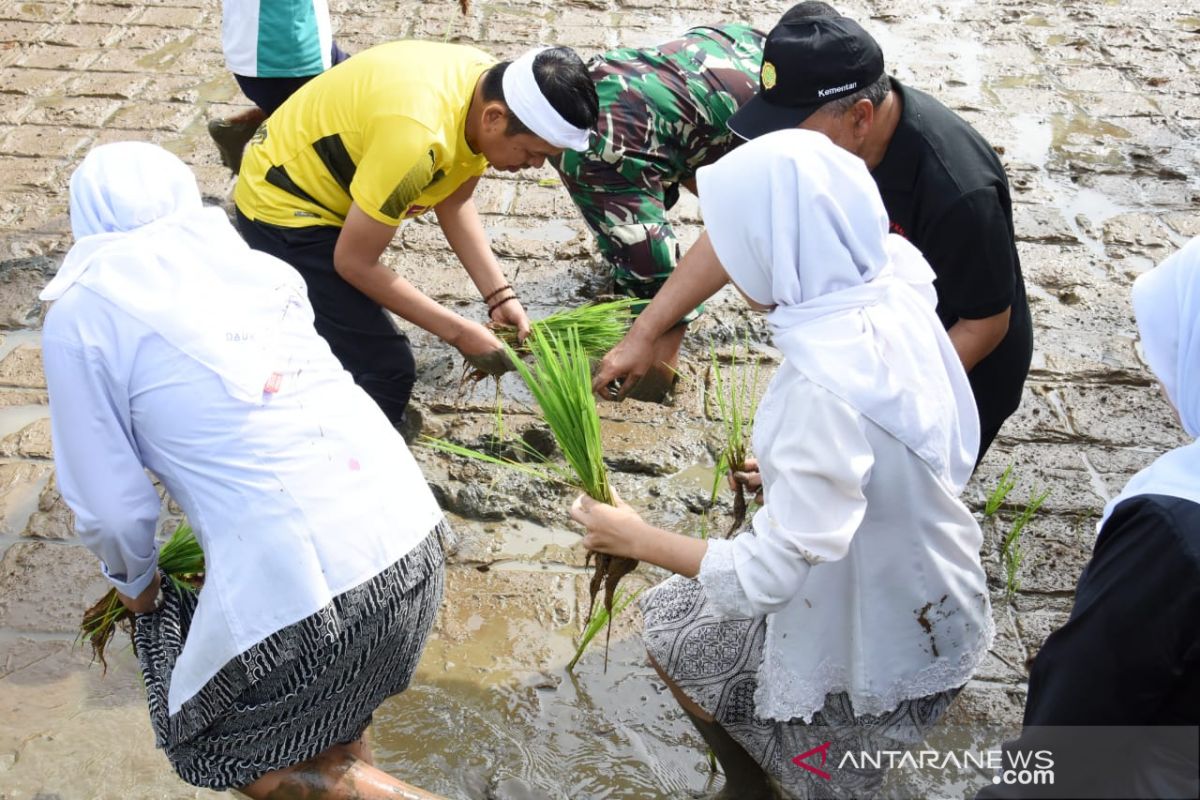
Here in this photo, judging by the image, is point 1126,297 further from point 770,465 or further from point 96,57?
point 96,57

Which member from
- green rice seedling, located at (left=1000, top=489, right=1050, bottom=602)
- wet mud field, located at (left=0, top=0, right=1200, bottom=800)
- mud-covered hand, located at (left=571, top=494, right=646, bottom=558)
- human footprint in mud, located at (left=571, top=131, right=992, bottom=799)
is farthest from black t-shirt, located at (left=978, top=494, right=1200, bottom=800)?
green rice seedling, located at (left=1000, top=489, right=1050, bottom=602)

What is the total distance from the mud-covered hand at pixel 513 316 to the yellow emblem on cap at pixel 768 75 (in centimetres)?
111

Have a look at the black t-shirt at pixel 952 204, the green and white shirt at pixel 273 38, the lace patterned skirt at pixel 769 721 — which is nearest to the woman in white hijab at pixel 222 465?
the lace patterned skirt at pixel 769 721

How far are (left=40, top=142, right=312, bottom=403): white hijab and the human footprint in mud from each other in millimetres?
742

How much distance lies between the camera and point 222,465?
7.18 feet

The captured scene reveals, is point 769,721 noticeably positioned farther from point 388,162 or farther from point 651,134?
point 651,134

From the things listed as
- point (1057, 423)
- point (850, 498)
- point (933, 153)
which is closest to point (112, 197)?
point (850, 498)

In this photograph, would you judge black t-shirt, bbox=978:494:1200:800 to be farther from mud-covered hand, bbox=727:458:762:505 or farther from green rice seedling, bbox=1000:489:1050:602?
green rice seedling, bbox=1000:489:1050:602

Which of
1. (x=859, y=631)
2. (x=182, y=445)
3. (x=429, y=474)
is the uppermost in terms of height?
(x=182, y=445)

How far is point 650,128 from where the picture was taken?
404 cm

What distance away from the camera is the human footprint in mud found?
200 centimetres

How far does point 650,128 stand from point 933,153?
1386 mm

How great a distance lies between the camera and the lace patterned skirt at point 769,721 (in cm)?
232

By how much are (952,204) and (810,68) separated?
0.48m
